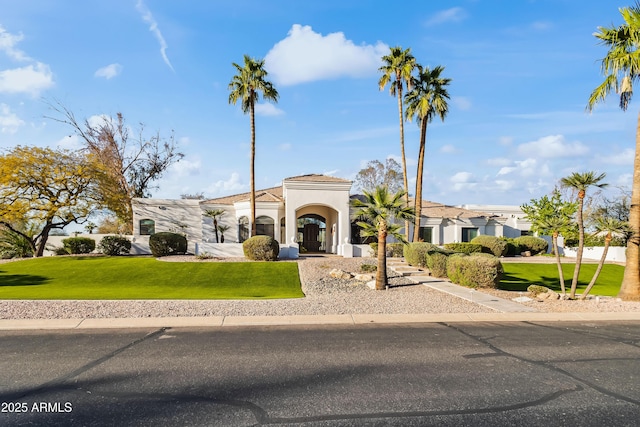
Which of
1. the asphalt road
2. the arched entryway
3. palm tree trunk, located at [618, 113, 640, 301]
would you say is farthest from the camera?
the arched entryway

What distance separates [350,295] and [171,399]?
10.1 meters

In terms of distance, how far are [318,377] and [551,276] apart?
75.8ft

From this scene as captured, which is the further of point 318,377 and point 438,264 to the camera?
point 438,264

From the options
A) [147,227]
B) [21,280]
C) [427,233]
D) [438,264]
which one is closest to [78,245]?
[147,227]

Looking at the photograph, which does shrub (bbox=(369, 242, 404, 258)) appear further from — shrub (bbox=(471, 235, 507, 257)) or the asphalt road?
the asphalt road

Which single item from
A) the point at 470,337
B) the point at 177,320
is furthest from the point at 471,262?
the point at 177,320

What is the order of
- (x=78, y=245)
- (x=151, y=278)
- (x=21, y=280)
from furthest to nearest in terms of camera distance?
(x=78, y=245), (x=151, y=278), (x=21, y=280)

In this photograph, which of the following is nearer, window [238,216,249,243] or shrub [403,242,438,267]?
shrub [403,242,438,267]

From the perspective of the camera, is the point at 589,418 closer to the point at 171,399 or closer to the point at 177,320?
the point at 171,399

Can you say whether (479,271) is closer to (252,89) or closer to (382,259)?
(382,259)

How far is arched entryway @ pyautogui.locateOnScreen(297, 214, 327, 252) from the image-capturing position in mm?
35000

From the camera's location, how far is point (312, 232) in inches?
1389

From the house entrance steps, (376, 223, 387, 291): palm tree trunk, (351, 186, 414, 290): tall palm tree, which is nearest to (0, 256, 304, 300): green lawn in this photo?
(376, 223, 387, 291): palm tree trunk

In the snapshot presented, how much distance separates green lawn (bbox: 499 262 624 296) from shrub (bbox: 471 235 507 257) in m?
3.86
